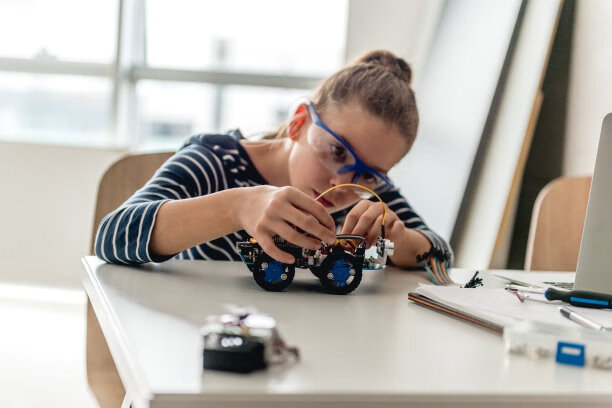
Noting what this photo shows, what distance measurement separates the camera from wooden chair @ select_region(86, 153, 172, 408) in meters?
1.31

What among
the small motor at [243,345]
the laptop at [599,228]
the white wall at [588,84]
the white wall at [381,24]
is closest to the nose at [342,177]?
the laptop at [599,228]

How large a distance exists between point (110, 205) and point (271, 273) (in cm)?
65

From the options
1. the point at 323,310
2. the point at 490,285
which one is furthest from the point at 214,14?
the point at 323,310

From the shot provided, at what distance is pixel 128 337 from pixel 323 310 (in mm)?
240

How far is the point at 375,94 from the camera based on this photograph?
1.29 meters

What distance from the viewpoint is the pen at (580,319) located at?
711mm

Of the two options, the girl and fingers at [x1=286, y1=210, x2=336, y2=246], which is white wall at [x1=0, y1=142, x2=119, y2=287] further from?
fingers at [x1=286, y1=210, x2=336, y2=246]

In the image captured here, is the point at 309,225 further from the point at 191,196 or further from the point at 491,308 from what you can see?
the point at 191,196

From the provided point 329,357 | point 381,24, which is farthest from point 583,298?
point 381,24

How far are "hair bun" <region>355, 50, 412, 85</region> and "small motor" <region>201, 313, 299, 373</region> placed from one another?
0.97 m

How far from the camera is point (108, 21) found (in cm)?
347

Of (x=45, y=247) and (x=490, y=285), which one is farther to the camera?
(x=45, y=247)

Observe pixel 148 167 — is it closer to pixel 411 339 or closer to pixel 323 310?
pixel 323 310

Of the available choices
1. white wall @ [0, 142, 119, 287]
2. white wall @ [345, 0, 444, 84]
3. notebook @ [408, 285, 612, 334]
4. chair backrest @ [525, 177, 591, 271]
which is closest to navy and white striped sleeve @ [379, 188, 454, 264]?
chair backrest @ [525, 177, 591, 271]
